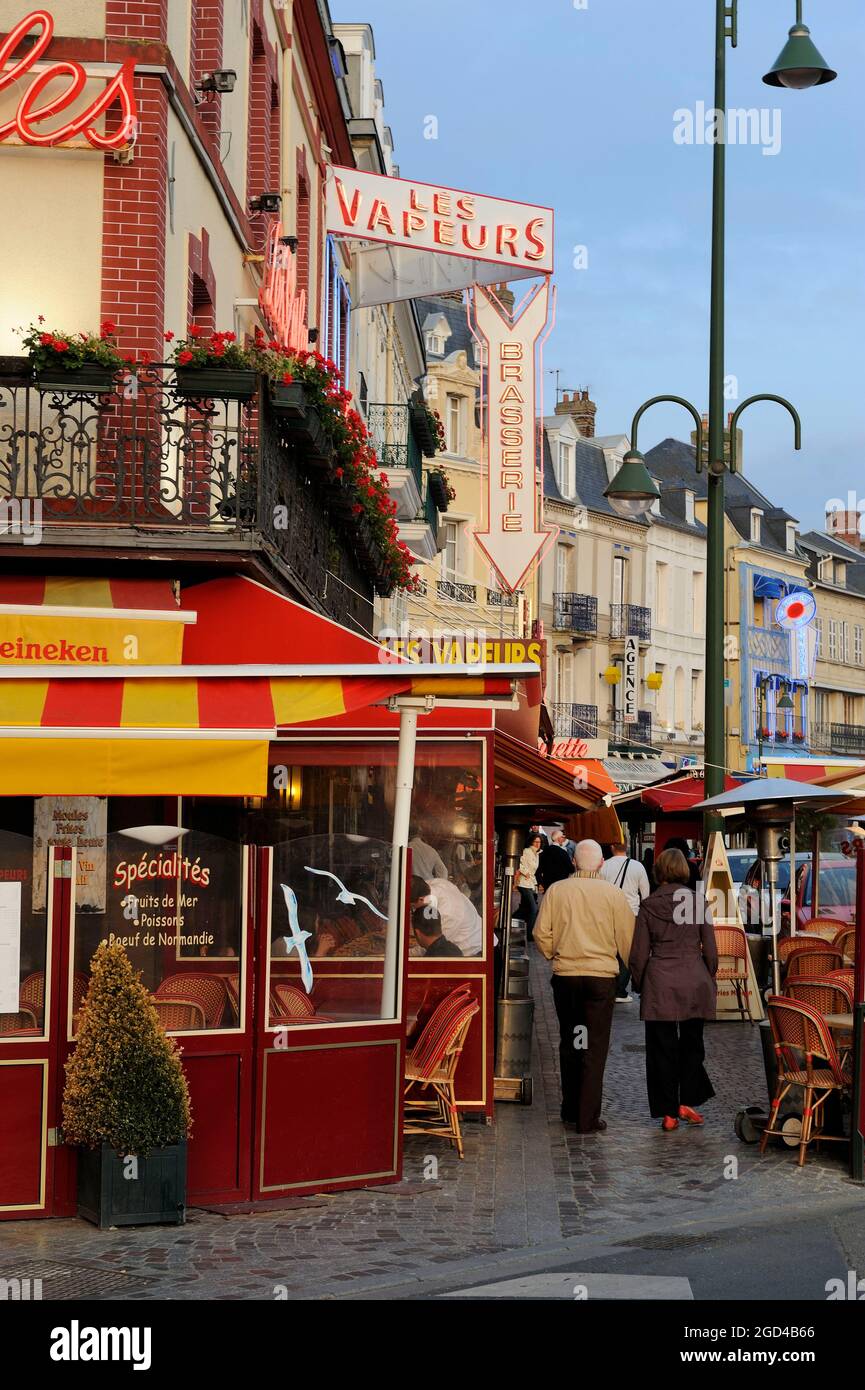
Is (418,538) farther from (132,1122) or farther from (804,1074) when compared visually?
(132,1122)

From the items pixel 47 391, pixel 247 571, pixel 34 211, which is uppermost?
pixel 34 211

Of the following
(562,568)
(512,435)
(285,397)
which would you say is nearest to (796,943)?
(285,397)

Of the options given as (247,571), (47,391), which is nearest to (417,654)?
(247,571)

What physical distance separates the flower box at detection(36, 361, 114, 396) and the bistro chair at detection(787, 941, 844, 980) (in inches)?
274

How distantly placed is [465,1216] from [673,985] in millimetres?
3499

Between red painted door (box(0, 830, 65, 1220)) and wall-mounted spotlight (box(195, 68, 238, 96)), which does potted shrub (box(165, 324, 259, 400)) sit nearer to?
wall-mounted spotlight (box(195, 68, 238, 96))

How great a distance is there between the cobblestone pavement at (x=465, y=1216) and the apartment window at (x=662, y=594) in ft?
186

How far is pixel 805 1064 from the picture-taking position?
11.5 metres

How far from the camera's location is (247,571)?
42.8ft

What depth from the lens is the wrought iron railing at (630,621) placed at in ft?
218

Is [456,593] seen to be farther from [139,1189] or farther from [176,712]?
[139,1189]

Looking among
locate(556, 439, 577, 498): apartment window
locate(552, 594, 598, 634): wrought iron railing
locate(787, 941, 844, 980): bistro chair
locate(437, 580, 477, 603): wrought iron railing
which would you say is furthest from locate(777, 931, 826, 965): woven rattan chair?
locate(556, 439, 577, 498): apartment window

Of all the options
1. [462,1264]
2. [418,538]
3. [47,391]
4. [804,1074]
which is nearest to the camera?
[462,1264]
